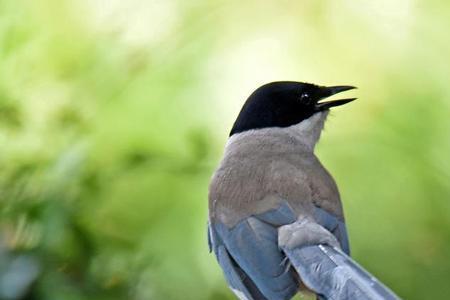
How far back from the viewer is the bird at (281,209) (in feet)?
9.87

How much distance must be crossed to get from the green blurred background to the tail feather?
3.35 ft

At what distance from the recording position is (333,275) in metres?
2.86

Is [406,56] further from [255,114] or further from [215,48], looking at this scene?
[255,114]

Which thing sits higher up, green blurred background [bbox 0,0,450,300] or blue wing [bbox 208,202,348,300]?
green blurred background [bbox 0,0,450,300]

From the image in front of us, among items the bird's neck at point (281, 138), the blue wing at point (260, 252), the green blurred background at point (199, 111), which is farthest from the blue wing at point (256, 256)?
the green blurred background at point (199, 111)

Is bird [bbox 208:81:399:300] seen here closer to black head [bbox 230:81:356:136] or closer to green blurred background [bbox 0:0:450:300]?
black head [bbox 230:81:356:136]

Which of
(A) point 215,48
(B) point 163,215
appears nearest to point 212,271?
(B) point 163,215

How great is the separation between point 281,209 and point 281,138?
40 cm

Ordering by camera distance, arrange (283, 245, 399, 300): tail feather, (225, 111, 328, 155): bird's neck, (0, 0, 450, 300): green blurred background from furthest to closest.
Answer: (0, 0, 450, 300): green blurred background
(225, 111, 328, 155): bird's neck
(283, 245, 399, 300): tail feather

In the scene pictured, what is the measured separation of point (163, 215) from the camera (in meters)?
4.77

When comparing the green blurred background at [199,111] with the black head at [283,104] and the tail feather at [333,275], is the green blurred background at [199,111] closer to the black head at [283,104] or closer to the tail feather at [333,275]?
the black head at [283,104]

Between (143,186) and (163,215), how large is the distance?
0.15 m

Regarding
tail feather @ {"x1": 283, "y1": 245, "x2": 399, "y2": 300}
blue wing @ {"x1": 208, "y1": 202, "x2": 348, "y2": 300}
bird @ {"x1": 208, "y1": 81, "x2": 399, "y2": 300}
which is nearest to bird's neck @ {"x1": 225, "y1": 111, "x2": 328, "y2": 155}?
bird @ {"x1": 208, "y1": 81, "x2": 399, "y2": 300}

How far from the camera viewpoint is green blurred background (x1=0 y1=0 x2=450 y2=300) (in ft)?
14.3
